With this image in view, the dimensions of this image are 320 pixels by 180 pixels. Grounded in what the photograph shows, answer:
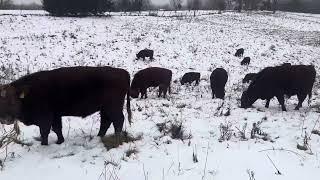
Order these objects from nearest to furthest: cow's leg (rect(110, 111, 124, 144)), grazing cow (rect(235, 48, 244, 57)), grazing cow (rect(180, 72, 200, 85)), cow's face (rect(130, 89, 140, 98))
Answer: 1. cow's leg (rect(110, 111, 124, 144))
2. cow's face (rect(130, 89, 140, 98))
3. grazing cow (rect(180, 72, 200, 85))
4. grazing cow (rect(235, 48, 244, 57))

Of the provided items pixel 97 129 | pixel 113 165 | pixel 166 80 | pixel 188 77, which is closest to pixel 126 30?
pixel 188 77

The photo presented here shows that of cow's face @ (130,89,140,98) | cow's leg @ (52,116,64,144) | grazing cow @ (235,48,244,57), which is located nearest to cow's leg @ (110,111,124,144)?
Answer: cow's leg @ (52,116,64,144)

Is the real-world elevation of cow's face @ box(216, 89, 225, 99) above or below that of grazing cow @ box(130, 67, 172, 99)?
below

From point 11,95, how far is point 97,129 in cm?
187

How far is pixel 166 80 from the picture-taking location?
53.5 feet

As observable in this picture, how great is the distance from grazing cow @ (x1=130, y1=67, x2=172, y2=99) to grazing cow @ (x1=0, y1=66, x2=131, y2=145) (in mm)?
7579

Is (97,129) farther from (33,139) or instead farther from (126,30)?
(126,30)

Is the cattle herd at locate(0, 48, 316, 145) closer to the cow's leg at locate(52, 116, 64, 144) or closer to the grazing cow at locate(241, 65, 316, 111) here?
the cow's leg at locate(52, 116, 64, 144)

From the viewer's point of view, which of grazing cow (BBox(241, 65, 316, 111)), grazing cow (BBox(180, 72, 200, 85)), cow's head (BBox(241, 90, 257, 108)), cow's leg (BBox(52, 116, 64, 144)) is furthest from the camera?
grazing cow (BBox(180, 72, 200, 85))

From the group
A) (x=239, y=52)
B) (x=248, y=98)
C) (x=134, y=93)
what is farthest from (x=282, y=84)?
(x=239, y=52)

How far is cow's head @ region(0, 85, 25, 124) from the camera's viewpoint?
7359mm

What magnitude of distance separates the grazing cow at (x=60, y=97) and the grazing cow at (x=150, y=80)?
758cm

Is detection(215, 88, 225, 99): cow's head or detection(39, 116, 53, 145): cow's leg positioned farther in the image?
detection(215, 88, 225, 99): cow's head

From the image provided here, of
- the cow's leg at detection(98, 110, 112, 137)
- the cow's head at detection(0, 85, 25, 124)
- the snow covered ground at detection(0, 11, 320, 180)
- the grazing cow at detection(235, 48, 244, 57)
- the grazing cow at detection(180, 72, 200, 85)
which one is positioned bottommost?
the grazing cow at detection(180, 72, 200, 85)
